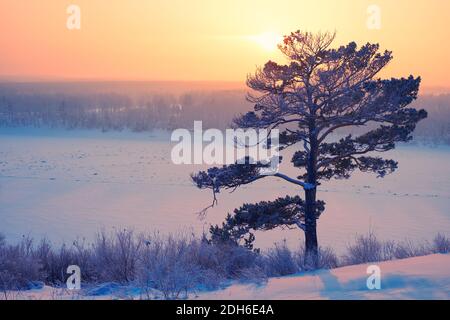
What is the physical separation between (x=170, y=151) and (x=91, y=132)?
100ft

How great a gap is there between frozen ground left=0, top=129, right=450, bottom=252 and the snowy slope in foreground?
33.3 ft

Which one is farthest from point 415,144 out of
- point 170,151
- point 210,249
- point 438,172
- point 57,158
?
point 210,249

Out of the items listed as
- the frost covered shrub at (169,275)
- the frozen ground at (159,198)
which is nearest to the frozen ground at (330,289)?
the frost covered shrub at (169,275)

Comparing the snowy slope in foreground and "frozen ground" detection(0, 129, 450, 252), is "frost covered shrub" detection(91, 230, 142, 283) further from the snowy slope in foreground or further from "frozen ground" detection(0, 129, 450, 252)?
"frozen ground" detection(0, 129, 450, 252)

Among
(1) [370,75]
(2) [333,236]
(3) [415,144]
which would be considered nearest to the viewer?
(1) [370,75]

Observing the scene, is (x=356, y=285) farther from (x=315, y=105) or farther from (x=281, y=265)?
(x=315, y=105)

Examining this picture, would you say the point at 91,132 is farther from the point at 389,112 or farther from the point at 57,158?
the point at 389,112

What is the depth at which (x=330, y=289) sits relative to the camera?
538 centimetres

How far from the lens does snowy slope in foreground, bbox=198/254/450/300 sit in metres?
4.95

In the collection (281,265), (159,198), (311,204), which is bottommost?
(159,198)

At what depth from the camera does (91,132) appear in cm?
8362

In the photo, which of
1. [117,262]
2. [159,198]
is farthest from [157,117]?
[117,262]

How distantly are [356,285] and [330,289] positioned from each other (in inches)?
12.6
